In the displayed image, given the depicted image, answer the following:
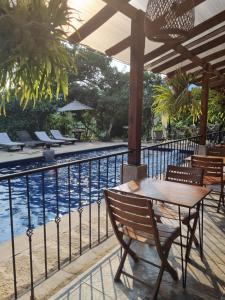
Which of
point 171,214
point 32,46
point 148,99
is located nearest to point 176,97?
point 171,214

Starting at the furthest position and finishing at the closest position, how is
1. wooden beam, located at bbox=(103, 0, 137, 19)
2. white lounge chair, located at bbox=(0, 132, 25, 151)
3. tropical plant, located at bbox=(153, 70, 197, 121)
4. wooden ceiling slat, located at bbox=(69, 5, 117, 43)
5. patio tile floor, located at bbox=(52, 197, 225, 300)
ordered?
white lounge chair, located at bbox=(0, 132, 25, 151)
tropical plant, located at bbox=(153, 70, 197, 121)
wooden ceiling slat, located at bbox=(69, 5, 117, 43)
wooden beam, located at bbox=(103, 0, 137, 19)
patio tile floor, located at bbox=(52, 197, 225, 300)

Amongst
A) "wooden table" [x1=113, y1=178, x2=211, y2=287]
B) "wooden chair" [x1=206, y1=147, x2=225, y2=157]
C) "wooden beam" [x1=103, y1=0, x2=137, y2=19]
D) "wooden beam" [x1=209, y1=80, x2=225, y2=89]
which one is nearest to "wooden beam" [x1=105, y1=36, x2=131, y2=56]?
"wooden beam" [x1=103, y1=0, x2=137, y2=19]

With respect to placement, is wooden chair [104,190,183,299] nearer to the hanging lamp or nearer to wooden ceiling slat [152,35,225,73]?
the hanging lamp

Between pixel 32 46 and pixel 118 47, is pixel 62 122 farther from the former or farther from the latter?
pixel 32 46

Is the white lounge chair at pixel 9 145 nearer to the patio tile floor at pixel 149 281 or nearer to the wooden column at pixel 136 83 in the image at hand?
the wooden column at pixel 136 83

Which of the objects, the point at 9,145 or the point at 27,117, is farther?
the point at 27,117

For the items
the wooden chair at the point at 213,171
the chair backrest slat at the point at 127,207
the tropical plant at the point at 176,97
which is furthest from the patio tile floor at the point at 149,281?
the tropical plant at the point at 176,97

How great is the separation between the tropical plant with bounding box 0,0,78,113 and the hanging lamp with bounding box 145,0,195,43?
2.58ft

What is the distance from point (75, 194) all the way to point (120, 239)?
434cm

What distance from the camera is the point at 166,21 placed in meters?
2.22

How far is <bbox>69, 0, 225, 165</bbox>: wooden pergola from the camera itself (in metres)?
3.20

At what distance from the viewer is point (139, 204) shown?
1923mm

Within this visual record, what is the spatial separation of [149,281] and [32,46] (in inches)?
79.0

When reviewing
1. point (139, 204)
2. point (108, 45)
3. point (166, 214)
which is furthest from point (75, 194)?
point (139, 204)
